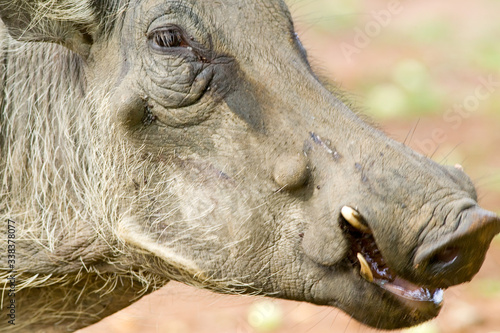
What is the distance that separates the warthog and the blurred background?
1.54 m

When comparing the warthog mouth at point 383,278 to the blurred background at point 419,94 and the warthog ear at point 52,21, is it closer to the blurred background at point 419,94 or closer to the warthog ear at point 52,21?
the warthog ear at point 52,21

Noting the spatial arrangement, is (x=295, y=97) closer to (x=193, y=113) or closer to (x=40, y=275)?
(x=193, y=113)

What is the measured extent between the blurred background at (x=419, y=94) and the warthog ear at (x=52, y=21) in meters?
1.98

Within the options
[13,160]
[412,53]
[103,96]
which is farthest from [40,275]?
[412,53]

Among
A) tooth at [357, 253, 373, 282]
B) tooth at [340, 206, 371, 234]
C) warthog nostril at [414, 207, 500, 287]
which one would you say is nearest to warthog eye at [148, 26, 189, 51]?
tooth at [340, 206, 371, 234]

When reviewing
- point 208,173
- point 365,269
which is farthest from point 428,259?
point 208,173

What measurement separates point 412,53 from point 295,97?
8.83 meters

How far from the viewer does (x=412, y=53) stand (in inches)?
452

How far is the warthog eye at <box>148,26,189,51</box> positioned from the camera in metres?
3.09

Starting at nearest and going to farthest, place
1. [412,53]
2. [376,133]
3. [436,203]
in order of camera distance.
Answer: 1. [436,203]
2. [376,133]
3. [412,53]

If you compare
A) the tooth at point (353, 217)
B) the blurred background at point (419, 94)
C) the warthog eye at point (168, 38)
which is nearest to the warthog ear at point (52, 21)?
the warthog eye at point (168, 38)

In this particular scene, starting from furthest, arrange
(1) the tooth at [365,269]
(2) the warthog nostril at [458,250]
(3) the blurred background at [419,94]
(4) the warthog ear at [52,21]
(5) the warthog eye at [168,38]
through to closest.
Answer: (3) the blurred background at [419,94], (4) the warthog ear at [52,21], (5) the warthog eye at [168,38], (1) the tooth at [365,269], (2) the warthog nostril at [458,250]

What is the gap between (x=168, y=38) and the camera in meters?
3.09

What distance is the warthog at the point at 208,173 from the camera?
2.77 m
